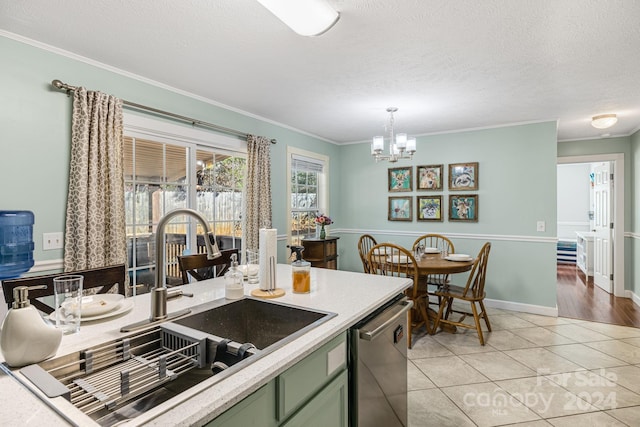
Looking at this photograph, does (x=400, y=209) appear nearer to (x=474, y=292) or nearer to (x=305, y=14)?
(x=474, y=292)

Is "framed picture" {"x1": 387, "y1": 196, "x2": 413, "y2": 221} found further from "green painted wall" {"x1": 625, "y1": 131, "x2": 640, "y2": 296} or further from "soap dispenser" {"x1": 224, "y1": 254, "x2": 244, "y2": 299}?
"soap dispenser" {"x1": 224, "y1": 254, "x2": 244, "y2": 299}

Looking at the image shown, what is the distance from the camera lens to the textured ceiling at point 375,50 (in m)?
1.80

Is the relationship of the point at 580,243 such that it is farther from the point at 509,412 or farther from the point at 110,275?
the point at 110,275

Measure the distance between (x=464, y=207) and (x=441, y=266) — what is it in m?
1.69

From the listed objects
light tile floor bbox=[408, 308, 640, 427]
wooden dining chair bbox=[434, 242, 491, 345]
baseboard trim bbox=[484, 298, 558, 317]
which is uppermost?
wooden dining chair bbox=[434, 242, 491, 345]

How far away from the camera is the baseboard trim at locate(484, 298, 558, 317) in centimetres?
405

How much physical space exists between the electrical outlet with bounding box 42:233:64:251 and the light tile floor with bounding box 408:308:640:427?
261 cm

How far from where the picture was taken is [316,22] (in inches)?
69.3

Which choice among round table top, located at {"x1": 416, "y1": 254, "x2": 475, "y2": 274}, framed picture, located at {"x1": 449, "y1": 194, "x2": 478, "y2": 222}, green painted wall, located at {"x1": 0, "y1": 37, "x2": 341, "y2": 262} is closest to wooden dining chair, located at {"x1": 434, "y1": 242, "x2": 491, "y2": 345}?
round table top, located at {"x1": 416, "y1": 254, "x2": 475, "y2": 274}

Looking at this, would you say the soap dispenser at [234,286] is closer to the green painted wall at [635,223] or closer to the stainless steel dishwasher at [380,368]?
the stainless steel dishwasher at [380,368]

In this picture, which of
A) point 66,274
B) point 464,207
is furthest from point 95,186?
point 464,207

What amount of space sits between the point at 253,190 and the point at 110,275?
77.1 inches

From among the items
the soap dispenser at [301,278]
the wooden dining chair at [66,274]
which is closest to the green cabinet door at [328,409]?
the soap dispenser at [301,278]

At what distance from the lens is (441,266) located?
322 centimetres
